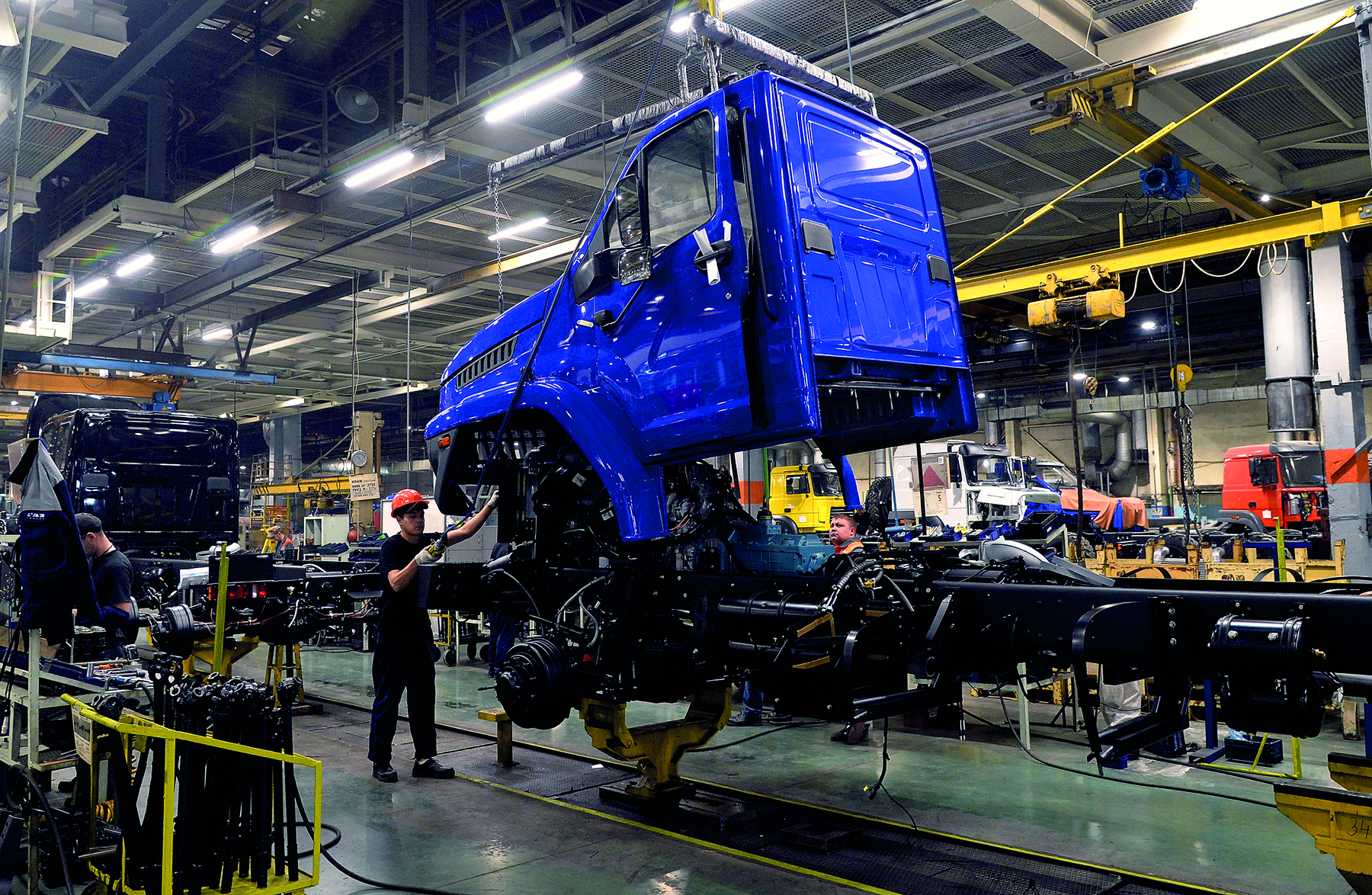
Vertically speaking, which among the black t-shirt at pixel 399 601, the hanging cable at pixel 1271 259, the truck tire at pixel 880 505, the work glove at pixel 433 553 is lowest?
the black t-shirt at pixel 399 601

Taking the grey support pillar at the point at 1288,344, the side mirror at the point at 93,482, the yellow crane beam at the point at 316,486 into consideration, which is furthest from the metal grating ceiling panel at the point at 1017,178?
the yellow crane beam at the point at 316,486

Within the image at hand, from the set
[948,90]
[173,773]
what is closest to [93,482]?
[173,773]

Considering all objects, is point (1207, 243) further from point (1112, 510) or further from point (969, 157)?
point (1112, 510)

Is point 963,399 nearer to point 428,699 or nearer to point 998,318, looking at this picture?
point 428,699

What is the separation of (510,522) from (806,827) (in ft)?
7.33

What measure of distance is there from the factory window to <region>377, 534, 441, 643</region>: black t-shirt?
2710 mm

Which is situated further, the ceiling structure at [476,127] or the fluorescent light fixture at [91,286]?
the fluorescent light fixture at [91,286]

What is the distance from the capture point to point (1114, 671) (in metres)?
3.17

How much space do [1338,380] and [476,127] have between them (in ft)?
32.4

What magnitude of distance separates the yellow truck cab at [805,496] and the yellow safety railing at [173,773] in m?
13.5

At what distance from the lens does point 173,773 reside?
2908 millimetres

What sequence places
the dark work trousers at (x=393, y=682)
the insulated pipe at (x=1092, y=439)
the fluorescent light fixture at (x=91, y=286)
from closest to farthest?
the dark work trousers at (x=393, y=682) < the fluorescent light fixture at (x=91, y=286) < the insulated pipe at (x=1092, y=439)

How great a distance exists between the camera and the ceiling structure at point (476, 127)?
7.93 m

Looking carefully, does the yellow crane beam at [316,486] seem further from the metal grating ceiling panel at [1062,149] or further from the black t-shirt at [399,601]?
the metal grating ceiling panel at [1062,149]
